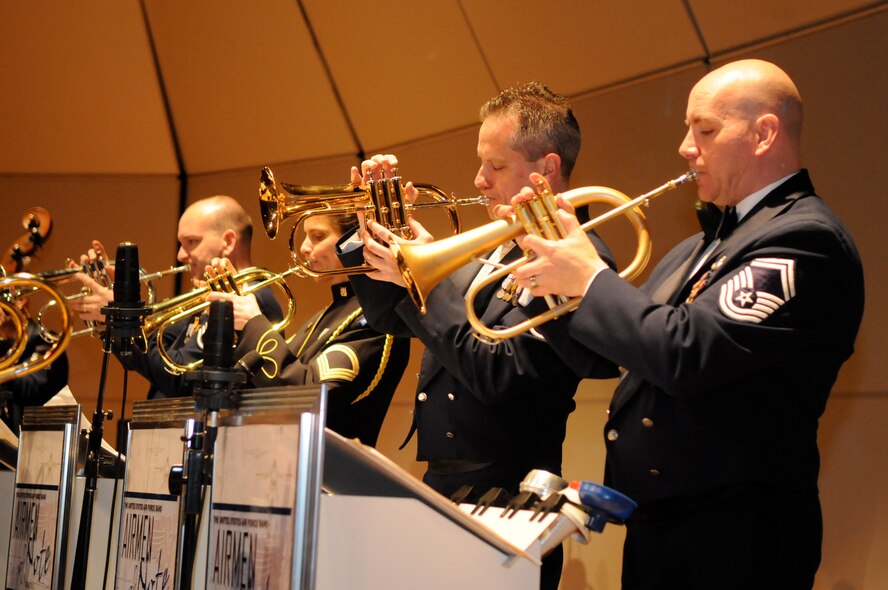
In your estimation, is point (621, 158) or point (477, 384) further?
point (621, 158)

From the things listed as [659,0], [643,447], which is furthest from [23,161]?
[643,447]

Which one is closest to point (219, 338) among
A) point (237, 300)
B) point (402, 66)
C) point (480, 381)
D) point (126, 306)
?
point (126, 306)

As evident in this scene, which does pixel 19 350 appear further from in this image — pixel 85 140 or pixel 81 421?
pixel 85 140

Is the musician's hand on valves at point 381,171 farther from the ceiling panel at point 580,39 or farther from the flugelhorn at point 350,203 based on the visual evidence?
the ceiling panel at point 580,39

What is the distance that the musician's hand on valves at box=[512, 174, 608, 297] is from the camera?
1997 mm

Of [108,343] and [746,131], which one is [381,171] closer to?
[108,343]

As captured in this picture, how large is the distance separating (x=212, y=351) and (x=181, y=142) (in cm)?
417

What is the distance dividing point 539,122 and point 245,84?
2.99 meters

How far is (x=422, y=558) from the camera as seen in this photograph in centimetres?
157

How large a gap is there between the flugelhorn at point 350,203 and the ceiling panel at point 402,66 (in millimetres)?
1563

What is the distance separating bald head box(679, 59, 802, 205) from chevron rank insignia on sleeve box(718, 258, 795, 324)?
293 mm

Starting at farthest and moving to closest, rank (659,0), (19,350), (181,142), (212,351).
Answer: (181,142) → (659,0) → (19,350) → (212,351)

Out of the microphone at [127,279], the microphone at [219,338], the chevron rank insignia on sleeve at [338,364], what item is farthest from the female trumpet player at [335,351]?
the microphone at [219,338]

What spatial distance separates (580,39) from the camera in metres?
3.90
